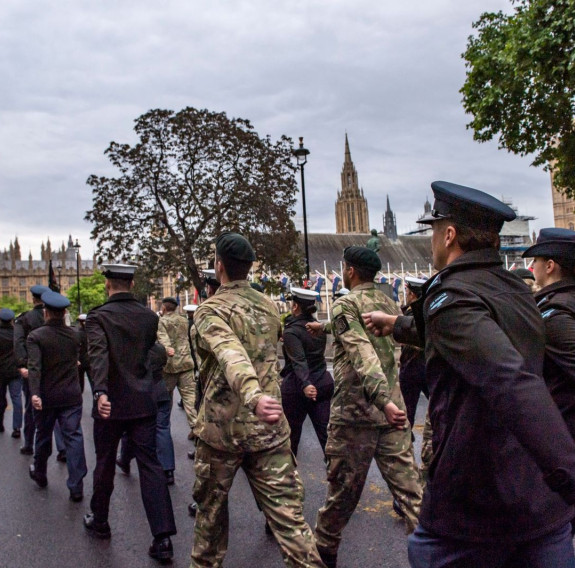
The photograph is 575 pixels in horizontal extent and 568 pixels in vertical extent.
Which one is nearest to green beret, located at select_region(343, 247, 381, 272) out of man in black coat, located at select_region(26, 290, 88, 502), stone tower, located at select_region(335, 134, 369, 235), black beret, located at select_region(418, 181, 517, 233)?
black beret, located at select_region(418, 181, 517, 233)

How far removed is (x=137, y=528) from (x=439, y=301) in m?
4.27

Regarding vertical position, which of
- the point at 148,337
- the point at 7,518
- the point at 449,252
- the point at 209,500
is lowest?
the point at 7,518

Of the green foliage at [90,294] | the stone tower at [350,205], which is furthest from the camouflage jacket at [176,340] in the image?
the stone tower at [350,205]

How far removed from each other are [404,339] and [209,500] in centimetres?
169

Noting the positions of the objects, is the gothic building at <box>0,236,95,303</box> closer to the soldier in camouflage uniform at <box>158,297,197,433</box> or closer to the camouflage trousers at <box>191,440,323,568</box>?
the soldier in camouflage uniform at <box>158,297,197,433</box>

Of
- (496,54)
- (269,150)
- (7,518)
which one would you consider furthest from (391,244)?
(7,518)

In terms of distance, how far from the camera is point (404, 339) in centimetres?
264

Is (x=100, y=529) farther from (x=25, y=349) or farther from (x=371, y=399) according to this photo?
(x=25, y=349)

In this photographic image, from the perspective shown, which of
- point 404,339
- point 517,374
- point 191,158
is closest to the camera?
point 517,374

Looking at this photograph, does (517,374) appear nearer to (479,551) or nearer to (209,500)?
(479,551)

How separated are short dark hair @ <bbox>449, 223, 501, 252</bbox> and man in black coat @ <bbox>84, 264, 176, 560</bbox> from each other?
3.39 m

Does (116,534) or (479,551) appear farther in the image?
(116,534)

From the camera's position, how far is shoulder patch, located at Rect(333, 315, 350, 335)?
4230 millimetres

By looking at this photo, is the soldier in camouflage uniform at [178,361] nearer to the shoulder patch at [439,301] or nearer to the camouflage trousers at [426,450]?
the camouflage trousers at [426,450]
